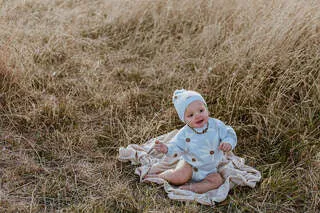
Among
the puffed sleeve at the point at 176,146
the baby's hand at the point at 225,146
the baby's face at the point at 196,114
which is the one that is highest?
the baby's face at the point at 196,114

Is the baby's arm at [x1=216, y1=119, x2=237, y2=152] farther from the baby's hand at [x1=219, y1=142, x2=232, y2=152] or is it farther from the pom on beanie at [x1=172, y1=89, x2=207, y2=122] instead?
the pom on beanie at [x1=172, y1=89, x2=207, y2=122]

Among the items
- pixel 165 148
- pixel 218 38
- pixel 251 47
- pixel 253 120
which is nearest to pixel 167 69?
pixel 218 38

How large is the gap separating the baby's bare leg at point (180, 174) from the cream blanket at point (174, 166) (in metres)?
0.04

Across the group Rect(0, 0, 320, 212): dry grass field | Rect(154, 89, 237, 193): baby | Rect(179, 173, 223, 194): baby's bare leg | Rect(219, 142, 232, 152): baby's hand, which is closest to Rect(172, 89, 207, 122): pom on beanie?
Rect(154, 89, 237, 193): baby

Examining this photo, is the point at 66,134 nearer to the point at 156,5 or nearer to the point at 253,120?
the point at 253,120

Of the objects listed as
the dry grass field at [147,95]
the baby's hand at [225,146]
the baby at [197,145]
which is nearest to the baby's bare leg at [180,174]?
the baby at [197,145]

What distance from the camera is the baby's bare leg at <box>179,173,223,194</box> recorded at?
2.82 metres

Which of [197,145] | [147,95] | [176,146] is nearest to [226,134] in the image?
[197,145]

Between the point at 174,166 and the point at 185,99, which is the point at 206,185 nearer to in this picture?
the point at 174,166

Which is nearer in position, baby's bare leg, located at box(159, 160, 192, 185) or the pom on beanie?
the pom on beanie

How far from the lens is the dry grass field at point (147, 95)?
2.83 meters

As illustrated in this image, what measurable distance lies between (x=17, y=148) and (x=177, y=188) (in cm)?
125

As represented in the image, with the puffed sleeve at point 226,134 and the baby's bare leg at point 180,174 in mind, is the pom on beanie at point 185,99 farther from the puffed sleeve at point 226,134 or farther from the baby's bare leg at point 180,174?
the baby's bare leg at point 180,174

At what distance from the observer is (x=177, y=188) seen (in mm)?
2854
